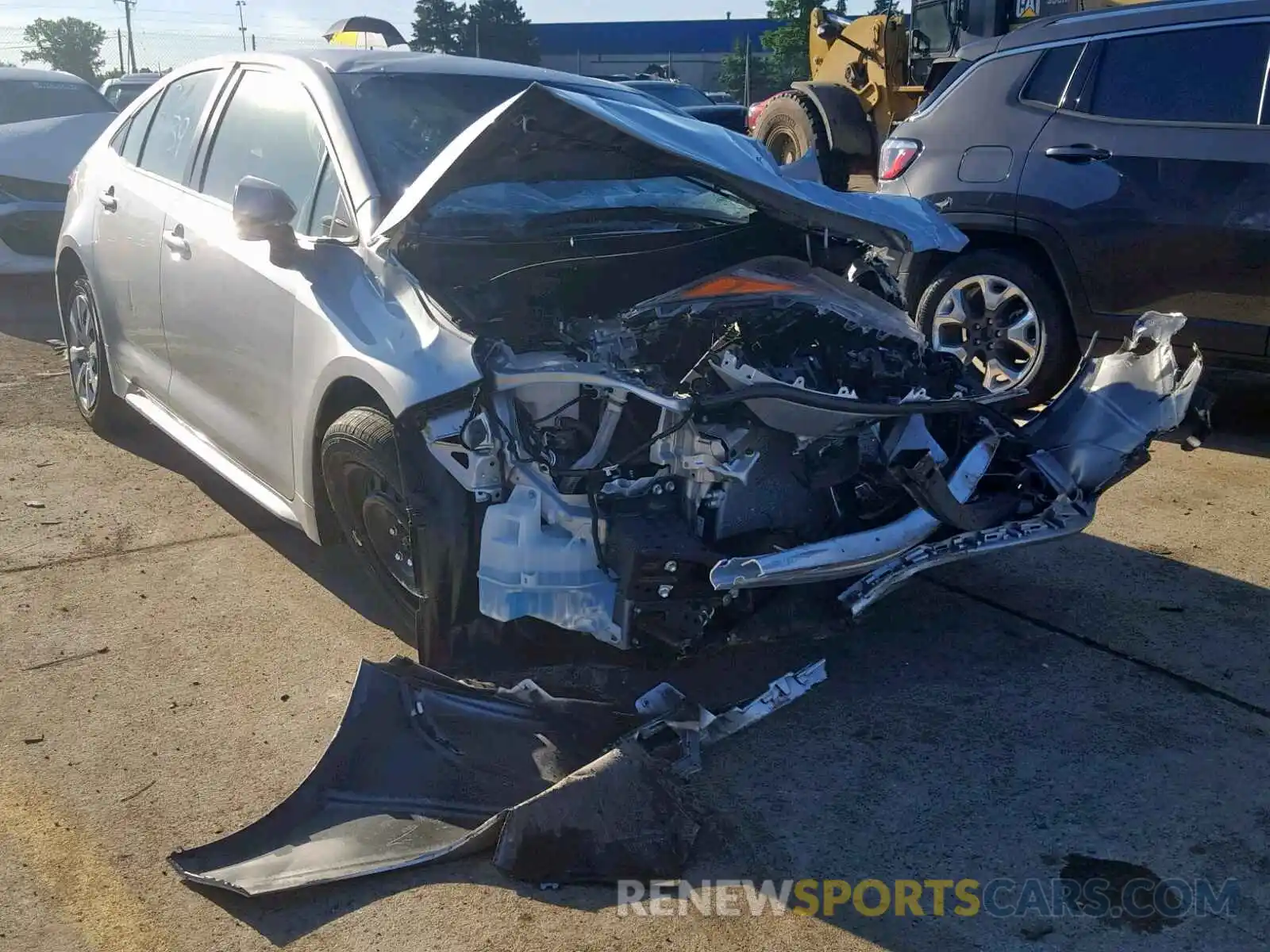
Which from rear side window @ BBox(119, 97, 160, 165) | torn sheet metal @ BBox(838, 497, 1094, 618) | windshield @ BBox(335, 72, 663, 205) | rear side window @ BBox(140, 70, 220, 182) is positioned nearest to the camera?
torn sheet metal @ BBox(838, 497, 1094, 618)

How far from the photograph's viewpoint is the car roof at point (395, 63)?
14.5 ft

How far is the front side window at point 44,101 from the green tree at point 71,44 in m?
33.5

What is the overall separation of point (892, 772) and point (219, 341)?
2806 millimetres

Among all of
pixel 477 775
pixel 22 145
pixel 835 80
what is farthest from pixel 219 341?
pixel 835 80

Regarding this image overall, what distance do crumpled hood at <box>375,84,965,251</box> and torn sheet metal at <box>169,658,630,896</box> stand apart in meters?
1.40

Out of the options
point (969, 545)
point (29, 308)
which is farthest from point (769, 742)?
point (29, 308)

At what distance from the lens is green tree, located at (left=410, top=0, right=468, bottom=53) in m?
50.9

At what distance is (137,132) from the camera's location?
18.5ft

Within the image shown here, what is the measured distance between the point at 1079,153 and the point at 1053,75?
1.71 ft

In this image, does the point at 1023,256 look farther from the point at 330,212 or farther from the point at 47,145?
the point at 47,145

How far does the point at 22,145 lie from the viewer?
31.0 feet

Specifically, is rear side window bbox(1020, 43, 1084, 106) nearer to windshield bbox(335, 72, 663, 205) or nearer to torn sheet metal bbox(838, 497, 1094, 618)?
windshield bbox(335, 72, 663, 205)

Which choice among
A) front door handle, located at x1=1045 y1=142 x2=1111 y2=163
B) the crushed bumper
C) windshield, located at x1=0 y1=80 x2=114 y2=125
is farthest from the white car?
the crushed bumper

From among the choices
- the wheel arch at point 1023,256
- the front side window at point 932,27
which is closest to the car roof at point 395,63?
the wheel arch at point 1023,256
